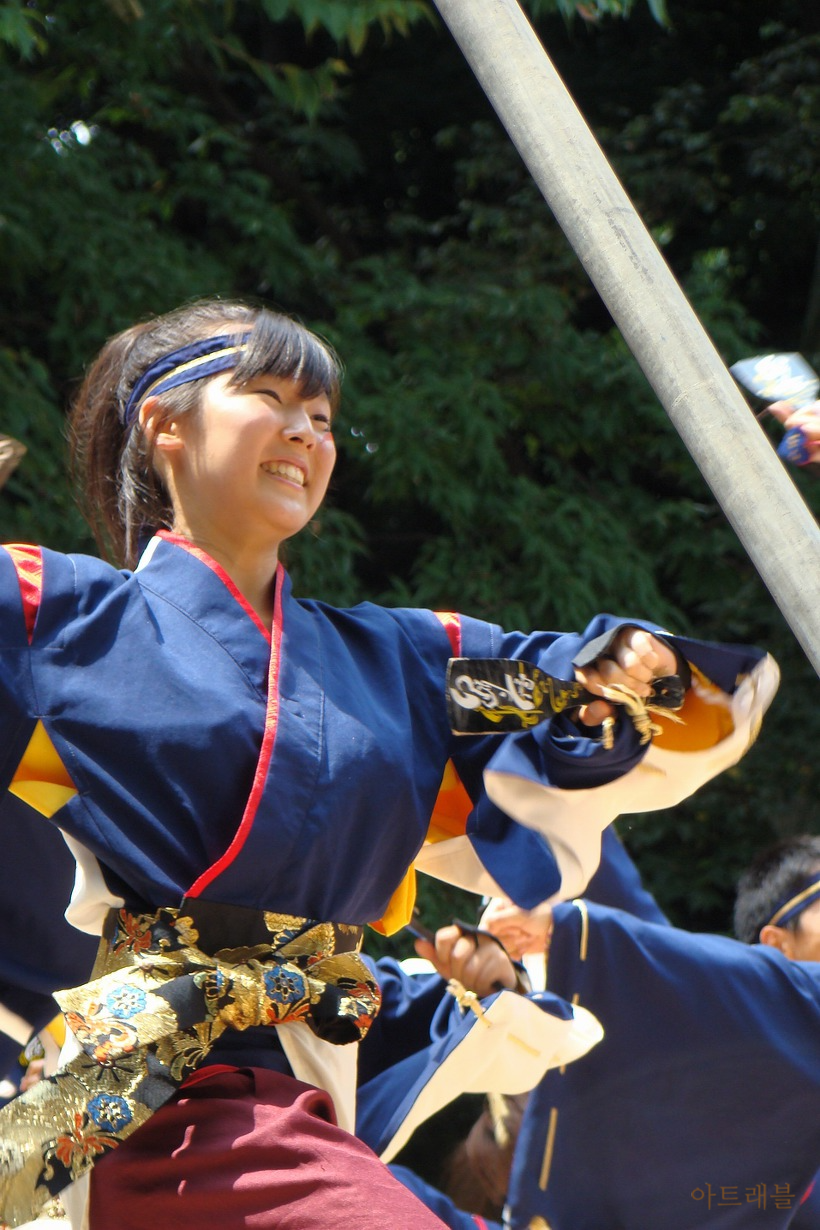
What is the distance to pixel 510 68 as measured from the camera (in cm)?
135

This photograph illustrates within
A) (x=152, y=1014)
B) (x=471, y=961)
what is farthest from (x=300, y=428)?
(x=471, y=961)

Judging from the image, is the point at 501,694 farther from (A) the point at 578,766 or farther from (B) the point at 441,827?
(B) the point at 441,827

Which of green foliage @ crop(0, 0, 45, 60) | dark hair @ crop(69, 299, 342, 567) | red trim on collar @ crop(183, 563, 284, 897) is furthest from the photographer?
green foliage @ crop(0, 0, 45, 60)

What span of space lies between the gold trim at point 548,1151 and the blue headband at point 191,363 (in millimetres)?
1394

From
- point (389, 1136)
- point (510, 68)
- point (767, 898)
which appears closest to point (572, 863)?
point (389, 1136)

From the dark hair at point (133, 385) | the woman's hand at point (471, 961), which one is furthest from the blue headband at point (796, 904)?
the dark hair at point (133, 385)

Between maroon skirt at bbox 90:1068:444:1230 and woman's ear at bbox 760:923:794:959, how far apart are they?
1952mm

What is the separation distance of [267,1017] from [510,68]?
94 centimetres

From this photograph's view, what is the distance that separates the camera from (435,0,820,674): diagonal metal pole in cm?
127

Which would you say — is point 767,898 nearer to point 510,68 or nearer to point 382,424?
point 382,424

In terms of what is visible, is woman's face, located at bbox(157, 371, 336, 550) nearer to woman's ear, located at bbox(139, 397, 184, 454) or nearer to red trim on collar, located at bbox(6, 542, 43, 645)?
woman's ear, located at bbox(139, 397, 184, 454)

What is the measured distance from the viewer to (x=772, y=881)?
11.1ft

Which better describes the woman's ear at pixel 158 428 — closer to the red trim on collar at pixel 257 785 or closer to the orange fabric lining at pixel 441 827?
the red trim on collar at pixel 257 785

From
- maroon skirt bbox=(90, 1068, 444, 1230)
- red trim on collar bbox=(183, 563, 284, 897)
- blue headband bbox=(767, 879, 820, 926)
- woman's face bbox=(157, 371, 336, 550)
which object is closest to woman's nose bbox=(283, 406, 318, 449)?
woman's face bbox=(157, 371, 336, 550)
